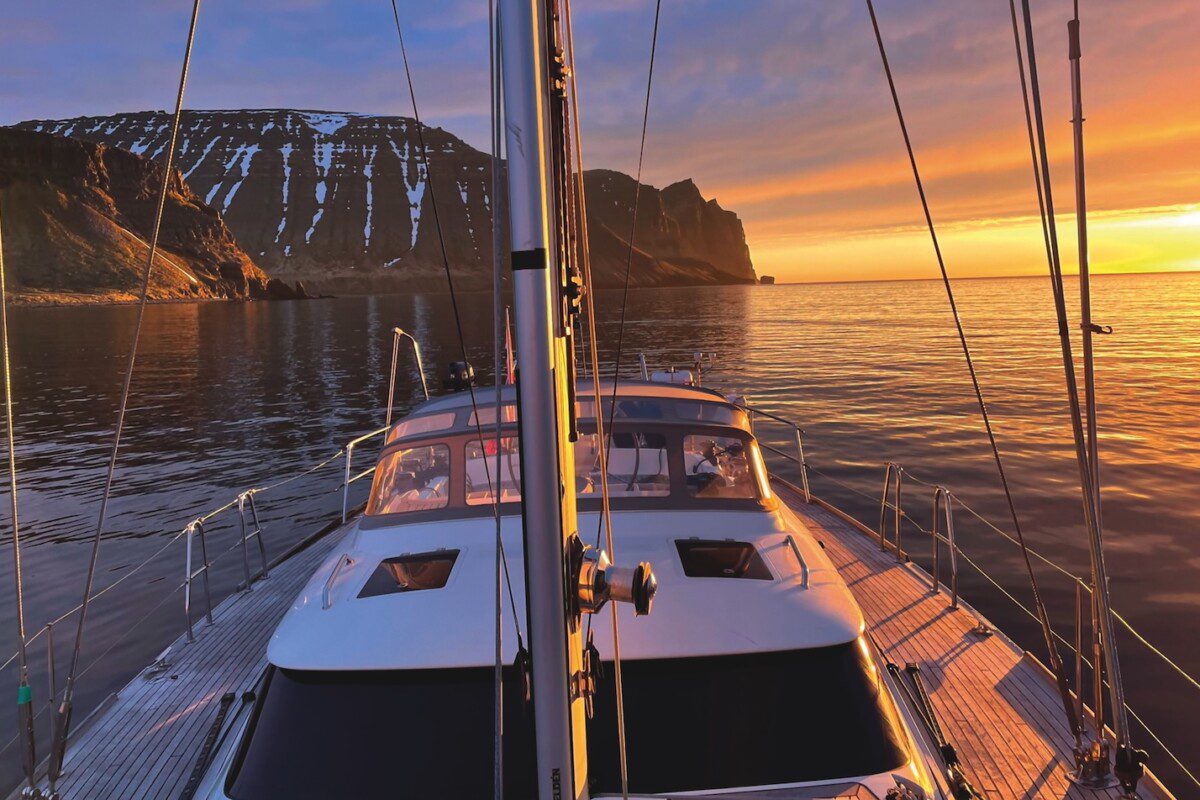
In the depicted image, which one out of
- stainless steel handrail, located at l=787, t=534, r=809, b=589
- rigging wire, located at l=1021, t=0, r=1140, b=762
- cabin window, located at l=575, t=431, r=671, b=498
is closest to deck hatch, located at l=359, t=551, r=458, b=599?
cabin window, located at l=575, t=431, r=671, b=498

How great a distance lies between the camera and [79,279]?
12462 centimetres

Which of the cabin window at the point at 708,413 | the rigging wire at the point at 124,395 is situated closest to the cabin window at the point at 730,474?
the cabin window at the point at 708,413

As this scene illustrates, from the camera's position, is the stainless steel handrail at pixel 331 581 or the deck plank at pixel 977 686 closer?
the stainless steel handrail at pixel 331 581

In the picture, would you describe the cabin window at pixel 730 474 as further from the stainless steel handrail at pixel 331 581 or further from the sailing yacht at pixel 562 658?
the stainless steel handrail at pixel 331 581

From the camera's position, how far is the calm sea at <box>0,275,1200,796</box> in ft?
36.9

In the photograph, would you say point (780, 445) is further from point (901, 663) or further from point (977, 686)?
point (977, 686)

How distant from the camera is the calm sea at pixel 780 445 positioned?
36.9 ft

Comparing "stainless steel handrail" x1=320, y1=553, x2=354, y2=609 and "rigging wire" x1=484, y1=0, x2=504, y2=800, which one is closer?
"rigging wire" x1=484, y1=0, x2=504, y2=800

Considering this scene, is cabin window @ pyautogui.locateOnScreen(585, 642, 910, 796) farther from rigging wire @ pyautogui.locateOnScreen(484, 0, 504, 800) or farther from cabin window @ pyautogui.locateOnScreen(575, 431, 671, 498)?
cabin window @ pyautogui.locateOnScreen(575, 431, 671, 498)

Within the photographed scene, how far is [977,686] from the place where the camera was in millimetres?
5984

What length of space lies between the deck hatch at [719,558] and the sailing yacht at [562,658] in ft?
0.07

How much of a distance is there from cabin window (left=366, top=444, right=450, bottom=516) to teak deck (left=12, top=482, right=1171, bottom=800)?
1.57m

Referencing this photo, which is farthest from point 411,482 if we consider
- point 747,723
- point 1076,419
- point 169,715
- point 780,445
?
point 780,445

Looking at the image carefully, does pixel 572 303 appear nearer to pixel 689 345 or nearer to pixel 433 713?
pixel 433 713
